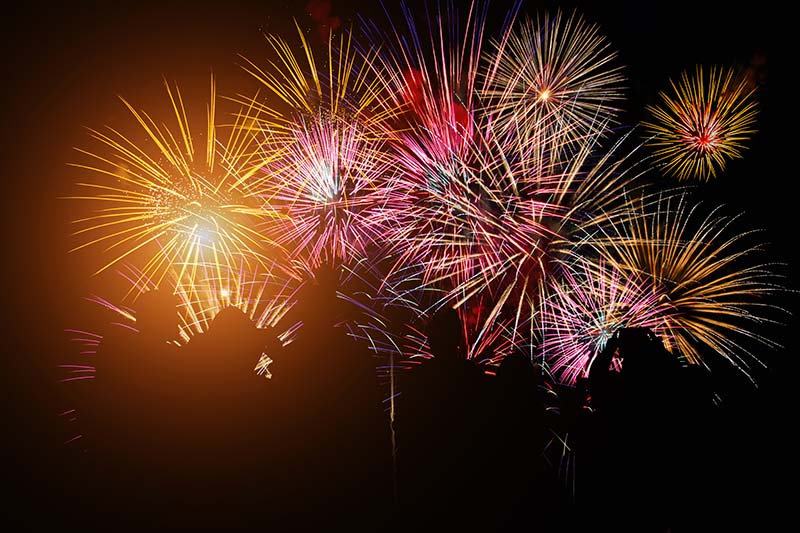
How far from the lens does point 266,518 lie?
183cm

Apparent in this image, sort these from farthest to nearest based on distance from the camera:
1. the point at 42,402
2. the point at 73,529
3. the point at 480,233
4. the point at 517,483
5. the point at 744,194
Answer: the point at 744,194 < the point at 480,233 < the point at 42,402 < the point at 73,529 < the point at 517,483

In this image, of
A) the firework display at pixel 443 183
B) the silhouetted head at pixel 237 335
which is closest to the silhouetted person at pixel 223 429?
the silhouetted head at pixel 237 335

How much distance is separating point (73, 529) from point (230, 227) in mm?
3193

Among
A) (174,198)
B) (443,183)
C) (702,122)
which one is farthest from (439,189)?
(702,122)

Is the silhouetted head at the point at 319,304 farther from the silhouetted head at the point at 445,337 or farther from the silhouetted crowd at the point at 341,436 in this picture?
the silhouetted head at the point at 445,337

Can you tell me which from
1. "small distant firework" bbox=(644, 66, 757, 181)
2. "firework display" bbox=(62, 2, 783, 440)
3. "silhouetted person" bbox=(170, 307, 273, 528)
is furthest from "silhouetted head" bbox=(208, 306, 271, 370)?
"small distant firework" bbox=(644, 66, 757, 181)

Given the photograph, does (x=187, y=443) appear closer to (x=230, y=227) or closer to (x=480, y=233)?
(x=230, y=227)

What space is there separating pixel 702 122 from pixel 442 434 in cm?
576

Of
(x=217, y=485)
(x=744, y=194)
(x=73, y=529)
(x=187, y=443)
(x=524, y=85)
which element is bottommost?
(x=73, y=529)

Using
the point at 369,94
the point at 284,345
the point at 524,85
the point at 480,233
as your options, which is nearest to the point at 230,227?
the point at 369,94

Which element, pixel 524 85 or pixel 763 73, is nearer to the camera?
pixel 763 73

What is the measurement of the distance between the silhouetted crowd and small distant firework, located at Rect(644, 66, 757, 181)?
16.5 feet

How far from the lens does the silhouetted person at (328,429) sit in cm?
180

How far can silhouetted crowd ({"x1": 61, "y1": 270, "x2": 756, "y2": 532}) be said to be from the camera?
178cm
